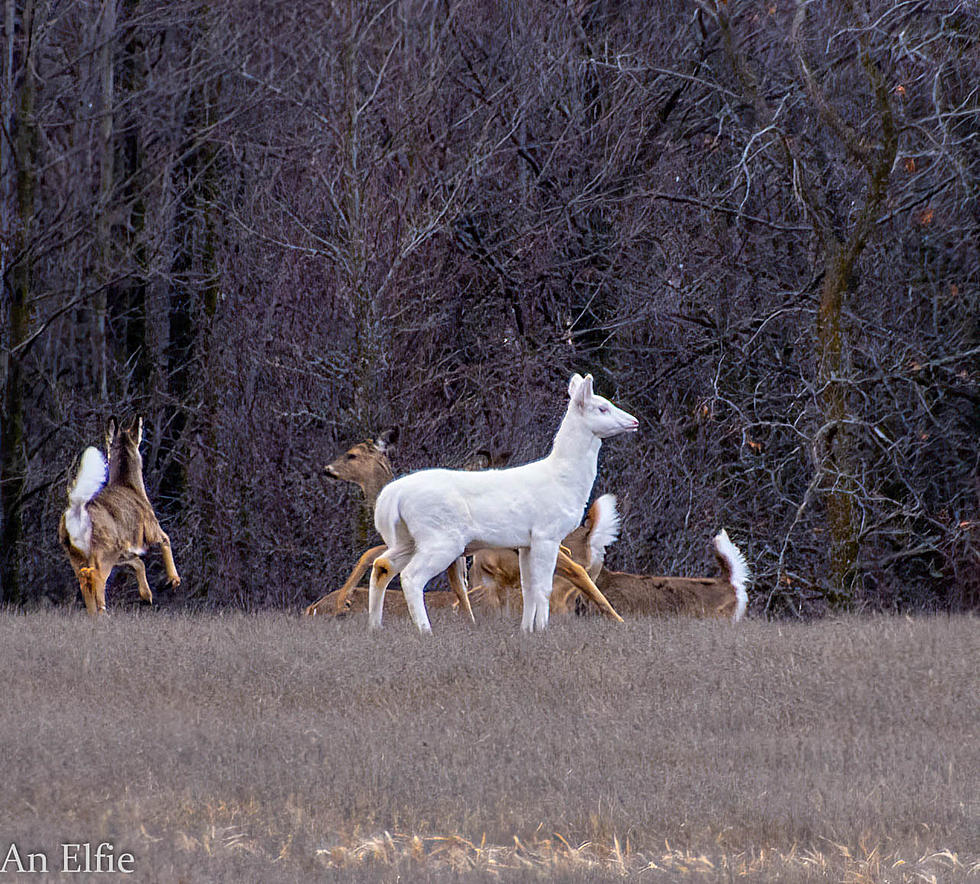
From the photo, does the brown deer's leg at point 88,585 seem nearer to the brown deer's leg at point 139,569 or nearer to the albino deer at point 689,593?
the brown deer's leg at point 139,569

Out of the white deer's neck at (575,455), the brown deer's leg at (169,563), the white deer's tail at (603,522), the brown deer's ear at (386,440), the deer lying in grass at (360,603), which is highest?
the white deer's neck at (575,455)

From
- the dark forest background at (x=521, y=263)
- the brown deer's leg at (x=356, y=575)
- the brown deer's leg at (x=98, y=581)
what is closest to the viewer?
the brown deer's leg at (x=356, y=575)

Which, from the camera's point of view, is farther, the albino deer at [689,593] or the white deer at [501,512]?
the albino deer at [689,593]

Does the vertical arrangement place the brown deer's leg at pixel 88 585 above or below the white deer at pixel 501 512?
below

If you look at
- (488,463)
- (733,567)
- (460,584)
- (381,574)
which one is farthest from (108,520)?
(733,567)

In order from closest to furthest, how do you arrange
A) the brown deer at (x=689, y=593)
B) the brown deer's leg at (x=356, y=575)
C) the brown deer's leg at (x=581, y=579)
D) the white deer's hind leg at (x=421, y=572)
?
1. the white deer's hind leg at (x=421, y=572)
2. the brown deer's leg at (x=581, y=579)
3. the brown deer's leg at (x=356, y=575)
4. the brown deer at (x=689, y=593)

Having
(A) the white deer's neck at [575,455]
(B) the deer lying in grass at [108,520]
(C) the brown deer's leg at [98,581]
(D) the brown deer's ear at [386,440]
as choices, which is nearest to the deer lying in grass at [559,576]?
(D) the brown deer's ear at [386,440]

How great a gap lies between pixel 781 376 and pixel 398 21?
6125 mm

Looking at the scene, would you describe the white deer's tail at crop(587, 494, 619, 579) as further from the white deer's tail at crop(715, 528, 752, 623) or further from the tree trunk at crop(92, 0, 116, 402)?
the tree trunk at crop(92, 0, 116, 402)

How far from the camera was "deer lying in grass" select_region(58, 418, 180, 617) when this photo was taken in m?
12.3

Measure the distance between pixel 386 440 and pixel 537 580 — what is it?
11.7ft

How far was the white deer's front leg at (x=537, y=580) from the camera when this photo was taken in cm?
1052

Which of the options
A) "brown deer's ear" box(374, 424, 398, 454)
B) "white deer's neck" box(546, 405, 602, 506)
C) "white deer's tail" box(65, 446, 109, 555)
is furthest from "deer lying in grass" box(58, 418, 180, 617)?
"white deer's neck" box(546, 405, 602, 506)

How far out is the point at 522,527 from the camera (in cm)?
1042
